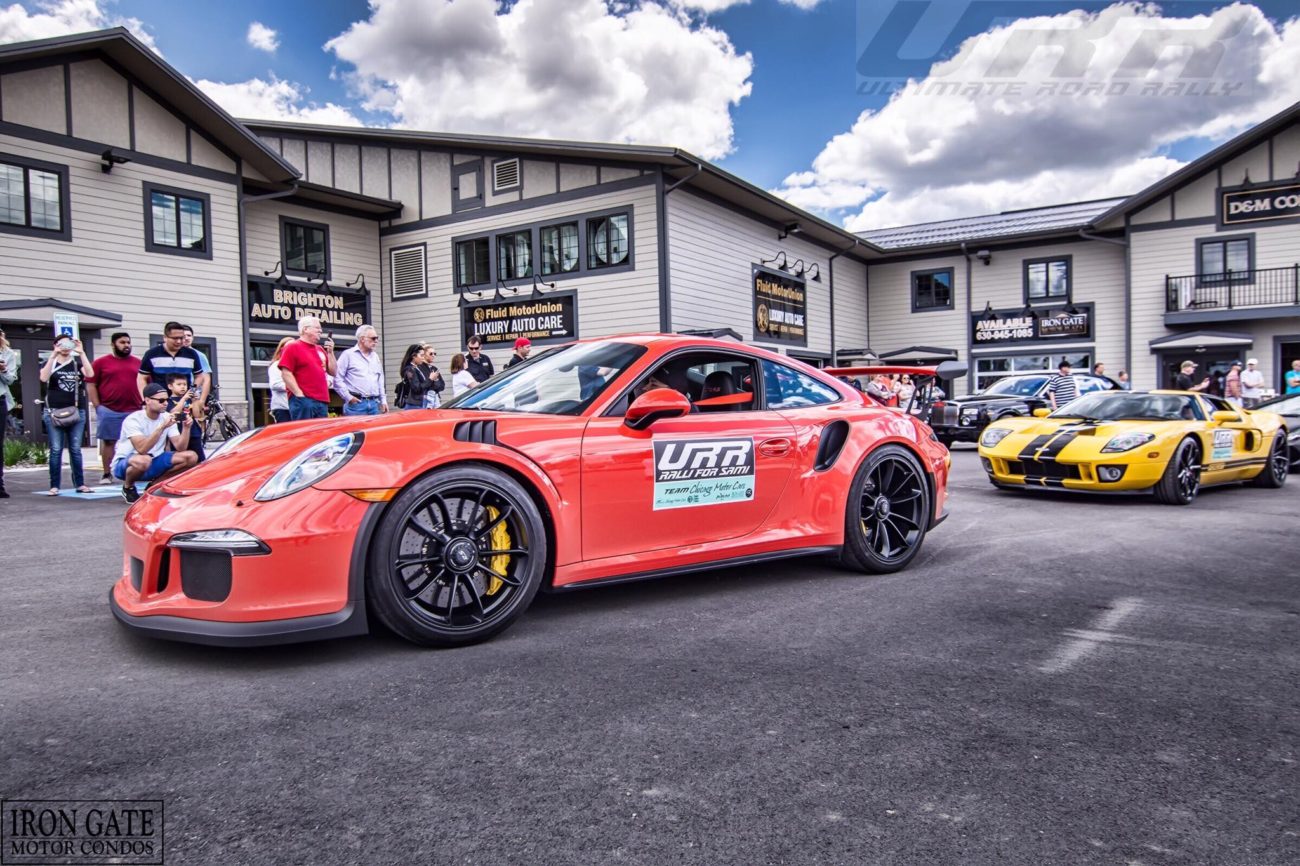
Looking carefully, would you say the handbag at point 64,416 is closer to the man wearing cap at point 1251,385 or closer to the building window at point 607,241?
the building window at point 607,241

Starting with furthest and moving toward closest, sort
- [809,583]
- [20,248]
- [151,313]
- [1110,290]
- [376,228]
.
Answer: [1110,290] < [376,228] < [151,313] < [20,248] < [809,583]

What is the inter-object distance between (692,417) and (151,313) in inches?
574

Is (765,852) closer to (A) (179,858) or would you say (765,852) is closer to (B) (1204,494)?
(A) (179,858)

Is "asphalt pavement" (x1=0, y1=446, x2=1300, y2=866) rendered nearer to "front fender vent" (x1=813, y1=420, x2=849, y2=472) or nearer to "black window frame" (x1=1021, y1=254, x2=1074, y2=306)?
"front fender vent" (x1=813, y1=420, x2=849, y2=472)

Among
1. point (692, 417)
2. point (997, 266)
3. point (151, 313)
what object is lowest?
point (692, 417)

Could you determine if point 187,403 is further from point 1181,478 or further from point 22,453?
point 1181,478

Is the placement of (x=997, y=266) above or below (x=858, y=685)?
above

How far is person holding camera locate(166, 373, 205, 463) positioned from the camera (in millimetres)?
7383

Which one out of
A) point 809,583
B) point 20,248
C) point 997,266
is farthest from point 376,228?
point 809,583

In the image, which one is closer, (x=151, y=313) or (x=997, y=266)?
(x=151, y=313)

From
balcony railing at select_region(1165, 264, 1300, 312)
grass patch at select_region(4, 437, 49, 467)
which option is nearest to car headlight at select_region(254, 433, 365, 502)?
grass patch at select_region(4, 437, 49, 467)

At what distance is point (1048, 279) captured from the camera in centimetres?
2386

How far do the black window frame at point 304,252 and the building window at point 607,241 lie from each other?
6504mm

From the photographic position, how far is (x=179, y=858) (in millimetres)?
1707
